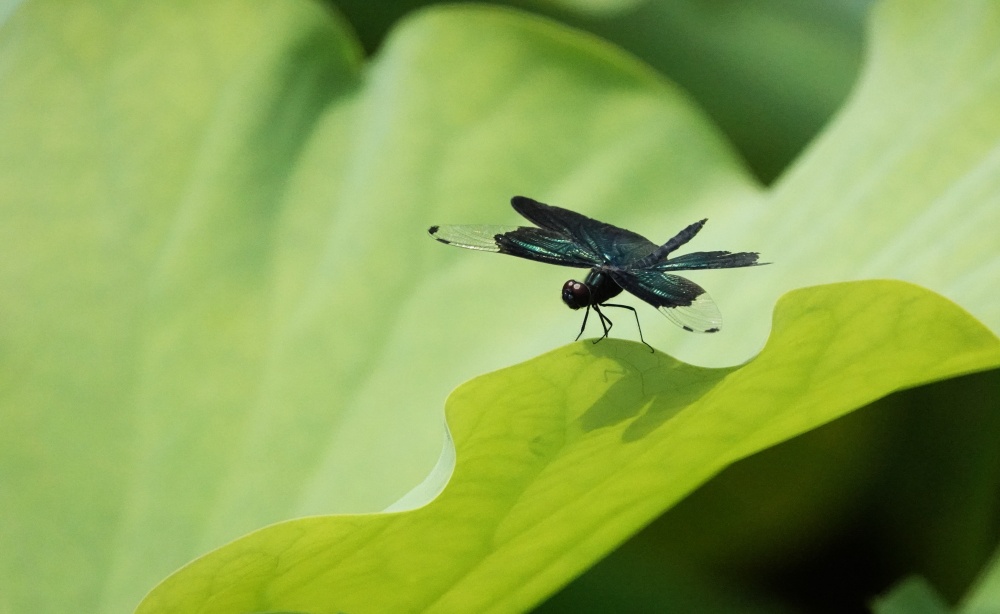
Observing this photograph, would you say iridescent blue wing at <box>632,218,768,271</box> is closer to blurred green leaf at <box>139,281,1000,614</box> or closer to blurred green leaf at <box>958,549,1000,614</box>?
blurred green leaf at <box>139,281,1000,614</box>

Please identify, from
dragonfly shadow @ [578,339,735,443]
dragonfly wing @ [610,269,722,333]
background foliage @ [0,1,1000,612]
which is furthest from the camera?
background foliage @ [0,1,1000,612]

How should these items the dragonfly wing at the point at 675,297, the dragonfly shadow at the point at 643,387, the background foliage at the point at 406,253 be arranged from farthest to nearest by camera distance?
the background foliage at the point at 406,253
the dragonfly wing at the point at 675,297
the dragonfly shadow at the point at 643,387

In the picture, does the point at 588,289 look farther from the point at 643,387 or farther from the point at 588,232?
the point at 643,387

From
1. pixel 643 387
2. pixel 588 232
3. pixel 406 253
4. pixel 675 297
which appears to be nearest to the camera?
pixel 643 387

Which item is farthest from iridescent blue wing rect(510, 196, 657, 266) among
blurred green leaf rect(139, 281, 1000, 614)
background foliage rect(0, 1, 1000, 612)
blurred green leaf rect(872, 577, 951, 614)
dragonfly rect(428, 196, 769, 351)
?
blurred green leaf rect(872, 577, 951, 614)

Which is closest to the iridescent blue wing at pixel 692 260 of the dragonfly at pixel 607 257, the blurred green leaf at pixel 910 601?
the dragonfly at pixel 607 257

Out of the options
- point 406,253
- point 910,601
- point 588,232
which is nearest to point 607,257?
point 588,232

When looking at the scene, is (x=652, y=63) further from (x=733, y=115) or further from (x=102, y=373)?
(x=102, y=373)

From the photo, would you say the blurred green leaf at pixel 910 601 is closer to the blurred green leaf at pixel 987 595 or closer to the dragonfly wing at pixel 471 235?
the blurred green leaf at pixel 987 595
